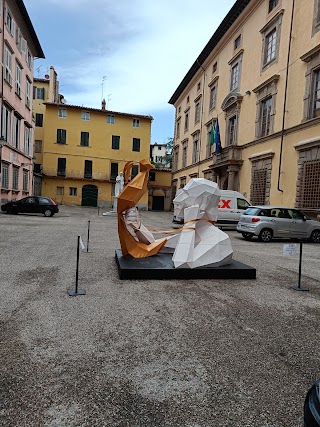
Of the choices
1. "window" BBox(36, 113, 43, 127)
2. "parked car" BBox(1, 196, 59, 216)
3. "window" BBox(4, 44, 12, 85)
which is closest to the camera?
"parked car" BBox(1, 196, 59, 216)

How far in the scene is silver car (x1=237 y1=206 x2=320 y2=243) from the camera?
12.7m

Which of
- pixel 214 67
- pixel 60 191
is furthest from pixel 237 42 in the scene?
pixel 60 191

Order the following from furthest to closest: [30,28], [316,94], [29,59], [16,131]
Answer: [29,59], [30,28], [16,131], [316,94]

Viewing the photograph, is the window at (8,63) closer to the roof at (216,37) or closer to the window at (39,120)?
the roof at (216,37)

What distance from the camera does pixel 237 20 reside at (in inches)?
888

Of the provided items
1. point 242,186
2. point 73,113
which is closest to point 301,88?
point 242,186

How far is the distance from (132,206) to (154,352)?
12.9 feet

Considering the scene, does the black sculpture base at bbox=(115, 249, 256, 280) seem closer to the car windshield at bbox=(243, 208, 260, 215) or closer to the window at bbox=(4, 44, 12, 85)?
the car windshield at bbox=(243, 208, 260, 215)

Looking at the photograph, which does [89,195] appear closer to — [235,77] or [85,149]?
[85,149]

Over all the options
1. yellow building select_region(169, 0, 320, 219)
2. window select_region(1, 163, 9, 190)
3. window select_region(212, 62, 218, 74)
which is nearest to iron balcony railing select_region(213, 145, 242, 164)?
yellow building select_region(169, 0, 320, 219)

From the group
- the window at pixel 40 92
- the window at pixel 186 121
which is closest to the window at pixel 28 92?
the window at pixel 40 92

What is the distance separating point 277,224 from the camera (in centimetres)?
1282

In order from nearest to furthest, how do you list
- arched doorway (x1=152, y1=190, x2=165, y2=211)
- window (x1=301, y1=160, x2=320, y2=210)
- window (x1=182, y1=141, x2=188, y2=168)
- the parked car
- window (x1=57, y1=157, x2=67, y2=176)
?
window (x1=301, y1=160, x2=320, y2=210)
the parked car
window (x1=182, y1=141, x2=188, y2=168)
window (x1=57, y1=157, x2=67, y2=176)
arched doorway (x1=152, y1=190, x2=165, y2=211)

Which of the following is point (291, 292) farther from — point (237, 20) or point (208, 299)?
point (237, 20)
